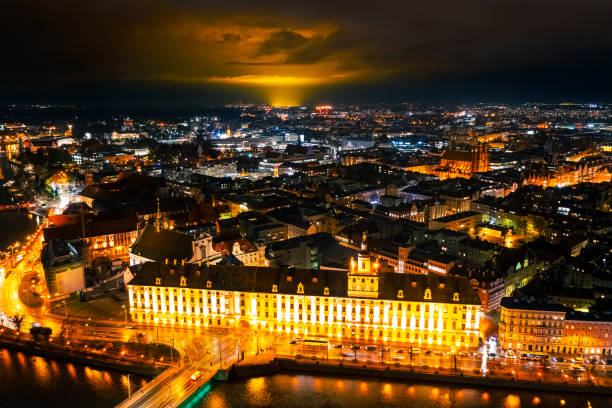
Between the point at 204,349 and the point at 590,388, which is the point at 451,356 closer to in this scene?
the point at 590,388

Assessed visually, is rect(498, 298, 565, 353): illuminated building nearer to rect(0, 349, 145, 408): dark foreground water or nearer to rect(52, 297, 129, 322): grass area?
rect(0, 349, 145, 408): dark foreground water

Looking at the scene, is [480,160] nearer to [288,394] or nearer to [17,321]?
[288,394]

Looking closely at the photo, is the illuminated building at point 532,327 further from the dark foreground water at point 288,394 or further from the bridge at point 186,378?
the bridge at point 186,378

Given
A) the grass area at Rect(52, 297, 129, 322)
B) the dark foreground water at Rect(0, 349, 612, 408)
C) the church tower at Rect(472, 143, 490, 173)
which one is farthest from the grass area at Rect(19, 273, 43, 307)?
the church tower at Rect(472, 143, 490, 173)

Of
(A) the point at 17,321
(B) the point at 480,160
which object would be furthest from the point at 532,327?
(B) the point at 480,160

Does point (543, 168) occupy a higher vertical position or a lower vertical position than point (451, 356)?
higher

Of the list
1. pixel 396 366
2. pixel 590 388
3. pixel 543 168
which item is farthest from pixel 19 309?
pixel 543 168
